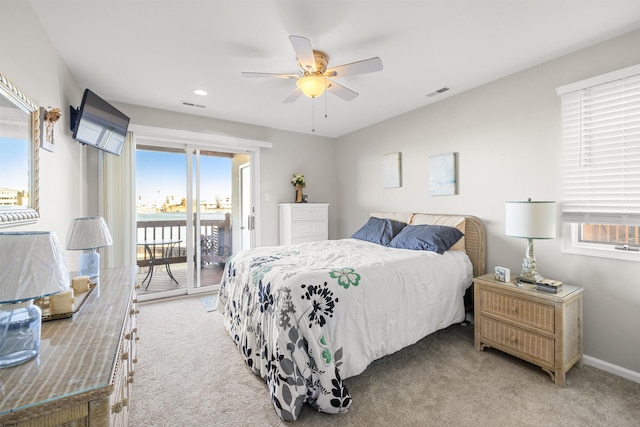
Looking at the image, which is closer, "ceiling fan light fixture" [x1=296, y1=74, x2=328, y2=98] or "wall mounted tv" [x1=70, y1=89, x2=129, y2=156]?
"ceiling fan light fixture" [x1=296, y1=74, x2=328, y2=98]

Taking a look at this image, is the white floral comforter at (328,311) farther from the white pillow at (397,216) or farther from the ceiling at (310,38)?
the ceiling at (310,38)

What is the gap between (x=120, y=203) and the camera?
11.5 ft

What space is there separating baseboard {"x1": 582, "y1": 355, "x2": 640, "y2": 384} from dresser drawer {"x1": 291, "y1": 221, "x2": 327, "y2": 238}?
129 inches

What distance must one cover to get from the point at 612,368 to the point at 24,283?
349 centimetres

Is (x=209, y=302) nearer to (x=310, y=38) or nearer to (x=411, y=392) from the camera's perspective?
(x=411, y=392)

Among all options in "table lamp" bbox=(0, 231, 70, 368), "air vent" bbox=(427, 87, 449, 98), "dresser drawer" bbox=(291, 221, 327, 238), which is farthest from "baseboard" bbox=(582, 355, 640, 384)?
"table lamp" bbox=(0, 231, 70, 368)

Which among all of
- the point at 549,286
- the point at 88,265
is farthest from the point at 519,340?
the point at 88,265

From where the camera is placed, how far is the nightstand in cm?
198

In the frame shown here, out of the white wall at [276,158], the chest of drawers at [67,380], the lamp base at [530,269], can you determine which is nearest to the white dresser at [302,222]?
the white wall at [276,158]

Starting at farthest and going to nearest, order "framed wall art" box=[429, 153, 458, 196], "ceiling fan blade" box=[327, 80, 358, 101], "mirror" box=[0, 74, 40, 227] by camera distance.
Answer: "framed wall art" box=[429, 153, 458, 196], "ceiling fan blade" box=[327, 80, 358, 101], "mirror" box=[0, 74, 40, 227]

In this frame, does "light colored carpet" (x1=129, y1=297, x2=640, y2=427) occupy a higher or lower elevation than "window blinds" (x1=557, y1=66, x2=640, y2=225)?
lower

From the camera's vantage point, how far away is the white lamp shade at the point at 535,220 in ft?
7.00

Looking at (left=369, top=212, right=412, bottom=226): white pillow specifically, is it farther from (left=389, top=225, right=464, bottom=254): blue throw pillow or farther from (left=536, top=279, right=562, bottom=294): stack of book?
(left=536, top=279, right=562, bottom=294): stack of book

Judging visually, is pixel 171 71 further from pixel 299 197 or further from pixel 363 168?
pixel 363 168
